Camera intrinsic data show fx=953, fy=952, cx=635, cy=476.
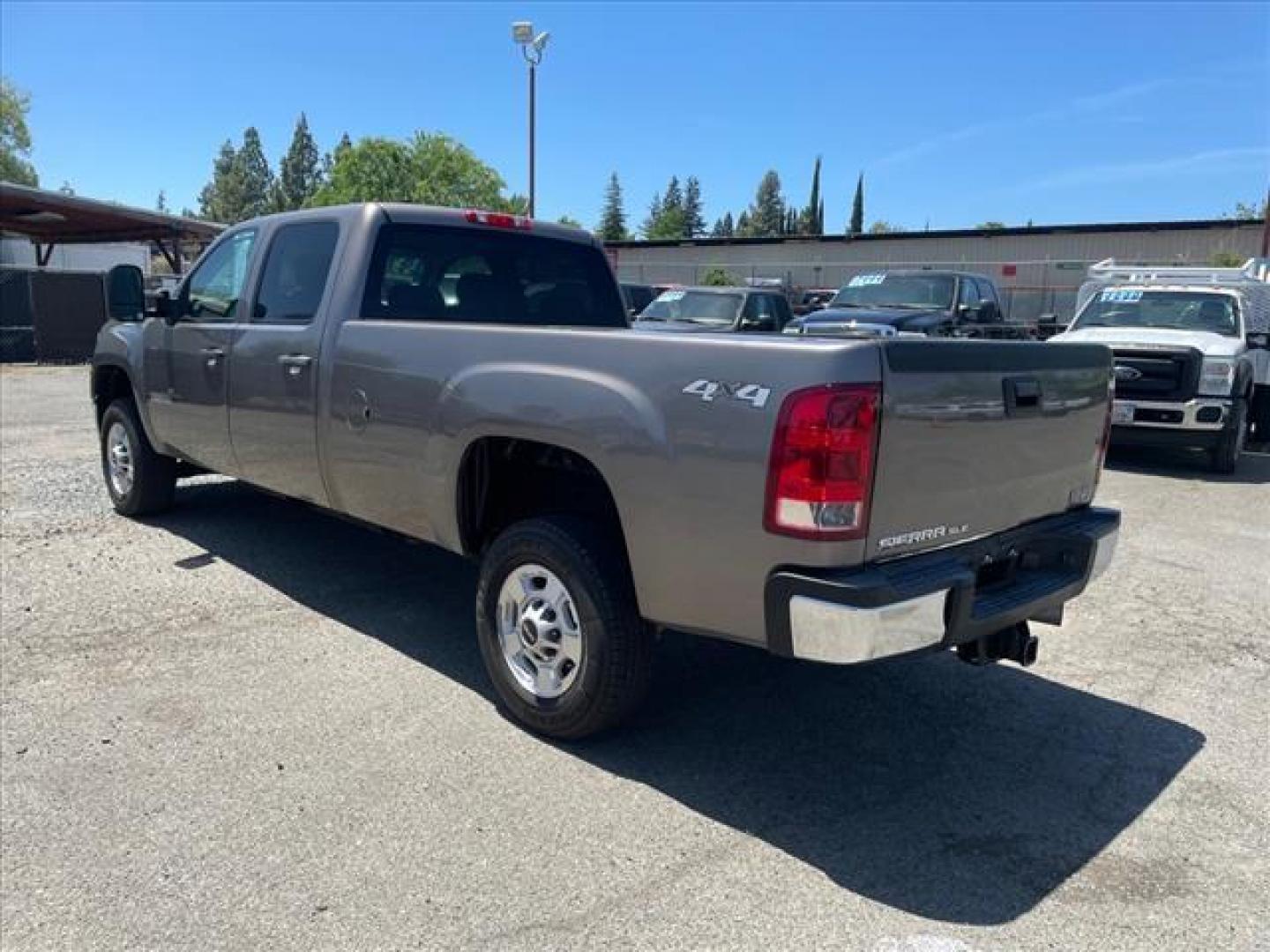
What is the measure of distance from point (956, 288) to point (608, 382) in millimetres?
11563

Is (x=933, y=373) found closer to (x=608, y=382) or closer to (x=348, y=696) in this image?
(x=608, y=382)

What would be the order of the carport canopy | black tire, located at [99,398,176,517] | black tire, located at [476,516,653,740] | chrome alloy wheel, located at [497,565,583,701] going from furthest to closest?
the carport canopy < black tire, located at [99,398,176,517] < chrome alloy wheel, located at [497,565,583,701] < black tire, located at [476,516,653,740]

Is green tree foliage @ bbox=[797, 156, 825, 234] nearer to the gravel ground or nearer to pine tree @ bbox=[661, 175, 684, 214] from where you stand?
pine tree @ bbox=[661, 175, 684, 214]

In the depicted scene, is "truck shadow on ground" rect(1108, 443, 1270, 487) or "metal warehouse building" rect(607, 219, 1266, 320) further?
"metal warehouse building" rect(607, 219, 1266, 320)

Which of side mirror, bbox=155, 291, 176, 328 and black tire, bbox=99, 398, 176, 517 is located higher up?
side mirror, bbox=155, 291, 176, 328

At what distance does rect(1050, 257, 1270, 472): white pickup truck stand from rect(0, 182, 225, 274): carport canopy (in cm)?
2221

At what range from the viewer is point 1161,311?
11.9 metres

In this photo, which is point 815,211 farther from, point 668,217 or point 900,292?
point 900,292

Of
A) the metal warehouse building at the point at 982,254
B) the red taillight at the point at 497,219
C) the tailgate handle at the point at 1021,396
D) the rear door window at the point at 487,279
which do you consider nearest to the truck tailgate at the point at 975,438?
the tailgate handle at the point at 1021,396

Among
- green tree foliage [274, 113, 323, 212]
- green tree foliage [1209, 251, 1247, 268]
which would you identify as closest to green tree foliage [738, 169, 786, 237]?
green tree foliage [274, 113, 323, 212]

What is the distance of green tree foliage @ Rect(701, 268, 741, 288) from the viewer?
141ft

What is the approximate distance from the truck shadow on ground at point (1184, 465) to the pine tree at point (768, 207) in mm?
117211

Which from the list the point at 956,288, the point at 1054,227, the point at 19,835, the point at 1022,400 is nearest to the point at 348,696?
the point at 19,835

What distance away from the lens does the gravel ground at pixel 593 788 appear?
2670 mm
